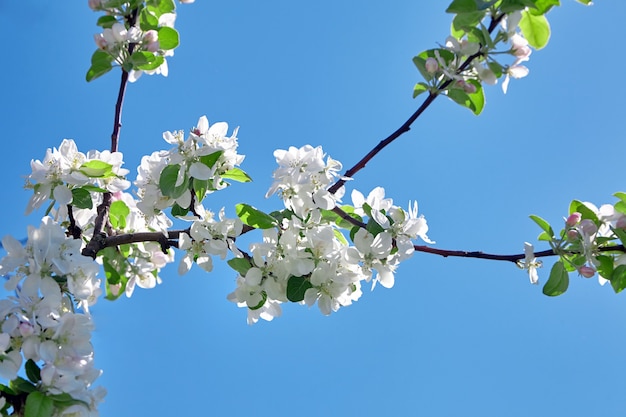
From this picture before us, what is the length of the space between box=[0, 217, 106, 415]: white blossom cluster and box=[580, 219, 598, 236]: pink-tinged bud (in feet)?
3.49

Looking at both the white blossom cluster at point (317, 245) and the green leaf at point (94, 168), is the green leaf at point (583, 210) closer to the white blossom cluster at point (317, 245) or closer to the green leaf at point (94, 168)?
the white blossom cluster at point (317, 245)

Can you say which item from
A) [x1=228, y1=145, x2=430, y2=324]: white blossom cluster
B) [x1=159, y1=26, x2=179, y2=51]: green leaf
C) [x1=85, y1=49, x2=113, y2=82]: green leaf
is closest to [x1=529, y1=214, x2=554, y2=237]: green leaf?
[x1=228, y1=145, x2=430, y2=324]: white blossom cluster

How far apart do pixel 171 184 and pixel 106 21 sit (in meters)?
0.46

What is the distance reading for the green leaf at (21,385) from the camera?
1.17 meters

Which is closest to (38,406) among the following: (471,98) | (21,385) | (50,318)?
(21,385)

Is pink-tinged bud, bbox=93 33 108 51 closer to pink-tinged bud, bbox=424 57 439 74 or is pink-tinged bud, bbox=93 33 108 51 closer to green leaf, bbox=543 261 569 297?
pink-tinged bud, bbox=424 57 439 74

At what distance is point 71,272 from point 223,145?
0.43m

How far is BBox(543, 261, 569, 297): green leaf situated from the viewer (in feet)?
4.89

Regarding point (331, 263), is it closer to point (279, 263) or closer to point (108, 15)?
point (279, 263)

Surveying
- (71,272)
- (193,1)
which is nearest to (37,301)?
(71,272)

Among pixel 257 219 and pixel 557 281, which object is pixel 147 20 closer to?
pixel 257 219

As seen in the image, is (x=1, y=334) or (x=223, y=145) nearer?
(x=1, y=334)

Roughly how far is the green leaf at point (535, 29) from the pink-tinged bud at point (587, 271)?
50 cm

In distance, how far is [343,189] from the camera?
1550 millimetres
